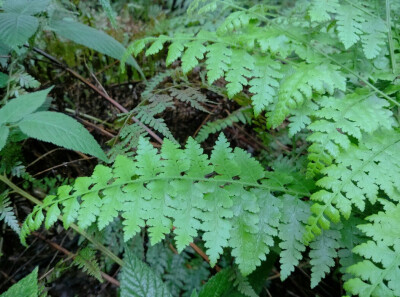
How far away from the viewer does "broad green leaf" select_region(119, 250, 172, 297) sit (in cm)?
132

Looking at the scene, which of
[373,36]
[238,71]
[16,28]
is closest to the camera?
[238,71]

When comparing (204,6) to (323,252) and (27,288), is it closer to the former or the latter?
(323,252)

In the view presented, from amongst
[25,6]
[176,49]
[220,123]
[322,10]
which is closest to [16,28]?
[25,6]

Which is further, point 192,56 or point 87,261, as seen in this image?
point 87,261

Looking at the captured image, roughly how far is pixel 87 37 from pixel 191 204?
1.33 meters

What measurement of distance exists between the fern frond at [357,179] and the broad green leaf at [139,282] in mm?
639

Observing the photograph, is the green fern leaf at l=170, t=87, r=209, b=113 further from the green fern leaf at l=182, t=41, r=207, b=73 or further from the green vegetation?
the green fern leaf at l=182, t=41, r=207, b=73

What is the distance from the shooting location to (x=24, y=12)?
172cm

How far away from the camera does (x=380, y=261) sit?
1092 millimetres

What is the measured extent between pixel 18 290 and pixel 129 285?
0.45 metres

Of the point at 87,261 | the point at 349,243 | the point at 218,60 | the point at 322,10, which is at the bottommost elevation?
the point at 87,261

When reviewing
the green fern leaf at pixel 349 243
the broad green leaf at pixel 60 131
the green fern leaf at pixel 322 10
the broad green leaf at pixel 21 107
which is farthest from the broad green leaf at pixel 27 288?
the green fern leaf at pixel 322 10

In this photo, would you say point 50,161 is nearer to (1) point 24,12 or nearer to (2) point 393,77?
(1) point 24,12

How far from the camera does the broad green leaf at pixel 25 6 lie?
174 centimetres
